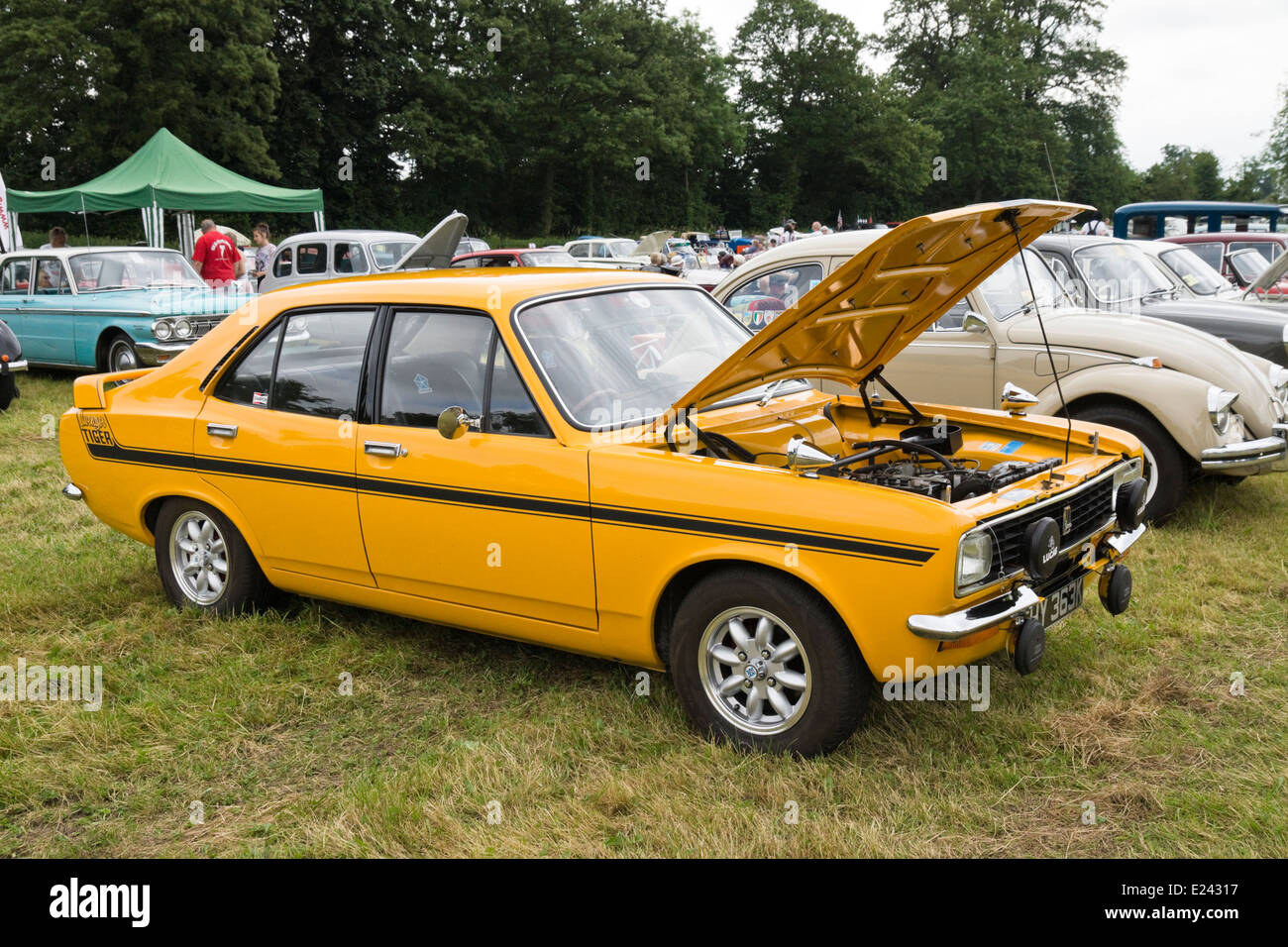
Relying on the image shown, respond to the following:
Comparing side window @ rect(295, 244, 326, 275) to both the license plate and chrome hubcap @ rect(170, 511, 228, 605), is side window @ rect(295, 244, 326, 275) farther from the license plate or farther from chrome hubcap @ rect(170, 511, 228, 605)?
the license plate

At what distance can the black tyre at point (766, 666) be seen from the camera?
3547 millimetres

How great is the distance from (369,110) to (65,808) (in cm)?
4504

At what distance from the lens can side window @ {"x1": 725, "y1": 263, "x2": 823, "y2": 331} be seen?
24.9 ft

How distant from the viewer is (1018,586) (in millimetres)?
3629

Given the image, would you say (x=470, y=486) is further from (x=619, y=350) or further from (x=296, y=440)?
(x=296, y=440)

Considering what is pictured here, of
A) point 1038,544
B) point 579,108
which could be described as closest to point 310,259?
point 1038,544

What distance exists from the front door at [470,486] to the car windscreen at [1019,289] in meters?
4.21

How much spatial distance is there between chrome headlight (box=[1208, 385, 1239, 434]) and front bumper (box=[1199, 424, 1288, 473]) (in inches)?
4.7

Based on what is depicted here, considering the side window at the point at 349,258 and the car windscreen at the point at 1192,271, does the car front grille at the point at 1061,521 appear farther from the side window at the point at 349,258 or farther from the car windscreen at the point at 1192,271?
the side window at the point at 349,258

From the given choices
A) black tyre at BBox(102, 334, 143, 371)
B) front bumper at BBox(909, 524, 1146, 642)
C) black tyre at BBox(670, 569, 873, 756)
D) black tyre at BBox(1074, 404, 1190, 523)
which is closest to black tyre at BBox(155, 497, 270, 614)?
black tyre at BBox(670, 569, 873, 756)

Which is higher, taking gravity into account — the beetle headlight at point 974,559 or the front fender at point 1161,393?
the front fender at point 1161,393

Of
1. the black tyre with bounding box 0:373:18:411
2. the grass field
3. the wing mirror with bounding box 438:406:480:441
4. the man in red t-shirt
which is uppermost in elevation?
the man in red t-shirt

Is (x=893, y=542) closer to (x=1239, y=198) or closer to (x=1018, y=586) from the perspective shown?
(x=1018, y=586)

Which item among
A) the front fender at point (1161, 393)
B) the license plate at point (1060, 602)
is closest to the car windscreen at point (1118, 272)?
the front fender at point (1161, 393)
